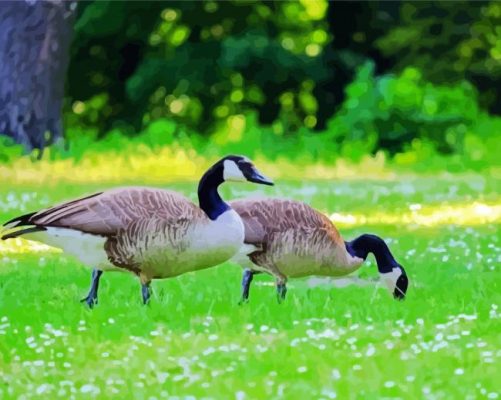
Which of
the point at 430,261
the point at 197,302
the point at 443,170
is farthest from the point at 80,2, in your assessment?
the point at 197,302

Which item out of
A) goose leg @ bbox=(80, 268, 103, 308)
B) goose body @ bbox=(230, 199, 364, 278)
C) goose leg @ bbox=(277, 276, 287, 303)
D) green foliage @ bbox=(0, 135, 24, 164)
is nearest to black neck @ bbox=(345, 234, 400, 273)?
goose body @ bbox=(230, 199, 364, 278)

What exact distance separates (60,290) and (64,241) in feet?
3.77

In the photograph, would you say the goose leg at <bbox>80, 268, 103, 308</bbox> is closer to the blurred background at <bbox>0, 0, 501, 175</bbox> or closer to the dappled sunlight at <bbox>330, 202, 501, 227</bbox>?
the dappled sunlight at <bbox>330, 202, 501, 227</bbox>

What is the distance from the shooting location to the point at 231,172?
926cm

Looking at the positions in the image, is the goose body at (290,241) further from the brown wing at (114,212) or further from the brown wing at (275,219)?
the brown wing at (114,212)

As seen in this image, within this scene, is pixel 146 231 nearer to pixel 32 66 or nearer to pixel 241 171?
pixel 241 171

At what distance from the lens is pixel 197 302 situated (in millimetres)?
9508

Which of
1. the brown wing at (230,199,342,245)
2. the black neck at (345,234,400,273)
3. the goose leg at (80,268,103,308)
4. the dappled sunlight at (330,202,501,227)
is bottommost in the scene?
the dappled sunlight at (330,202,501,227)

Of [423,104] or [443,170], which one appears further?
[423,104]

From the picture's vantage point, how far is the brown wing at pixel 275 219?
944 cm

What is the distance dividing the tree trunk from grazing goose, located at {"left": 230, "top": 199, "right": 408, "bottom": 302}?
1283 centimetres

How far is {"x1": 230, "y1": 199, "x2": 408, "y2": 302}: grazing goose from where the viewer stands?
31.0 ft

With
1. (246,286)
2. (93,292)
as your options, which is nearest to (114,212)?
(93,292)

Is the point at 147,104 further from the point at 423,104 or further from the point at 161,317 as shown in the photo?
the point at 161,317
